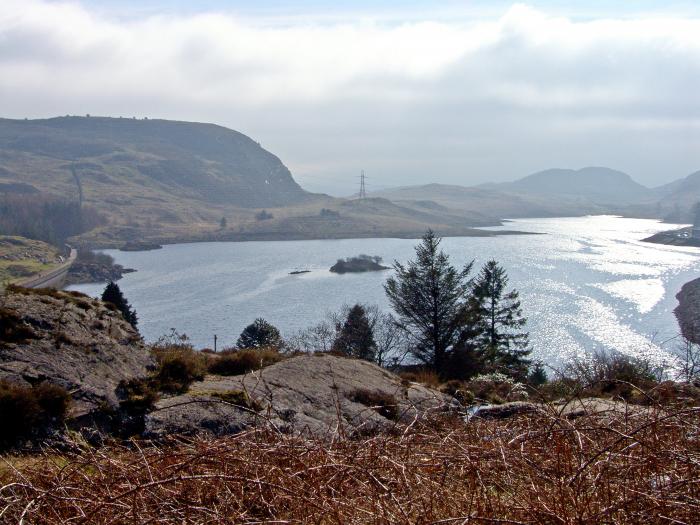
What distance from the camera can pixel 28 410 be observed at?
6938 millimetres

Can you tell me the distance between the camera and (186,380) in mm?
9258

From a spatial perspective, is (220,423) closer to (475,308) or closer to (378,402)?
(378,402)

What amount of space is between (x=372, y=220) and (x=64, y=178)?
323 ft

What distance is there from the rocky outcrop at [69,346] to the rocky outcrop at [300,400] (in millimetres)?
878

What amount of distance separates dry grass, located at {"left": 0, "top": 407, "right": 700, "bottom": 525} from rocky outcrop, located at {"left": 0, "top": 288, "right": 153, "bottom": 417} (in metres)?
4.39

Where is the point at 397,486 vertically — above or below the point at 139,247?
above

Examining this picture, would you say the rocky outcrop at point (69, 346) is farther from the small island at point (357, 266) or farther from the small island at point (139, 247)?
the small island at point (139, 247)

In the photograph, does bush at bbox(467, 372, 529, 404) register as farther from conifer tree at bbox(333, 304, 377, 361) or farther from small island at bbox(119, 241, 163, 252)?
small island at bbox(119, 241, 163, 252)

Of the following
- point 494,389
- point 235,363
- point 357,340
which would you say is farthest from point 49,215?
point 494,389

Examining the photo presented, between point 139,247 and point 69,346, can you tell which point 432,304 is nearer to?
point 69,346

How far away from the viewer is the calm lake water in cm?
4453

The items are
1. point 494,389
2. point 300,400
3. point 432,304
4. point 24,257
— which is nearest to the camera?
point 300,400

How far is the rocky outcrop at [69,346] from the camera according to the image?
787 centimetres

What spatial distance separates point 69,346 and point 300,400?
3298mm
